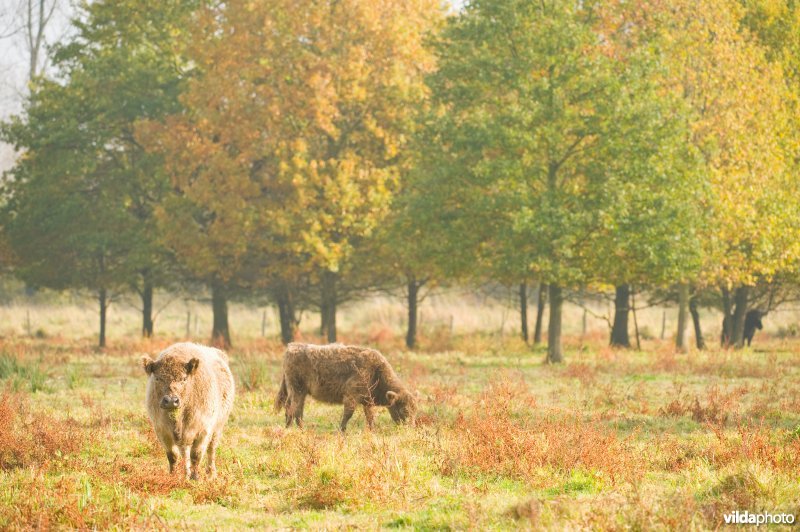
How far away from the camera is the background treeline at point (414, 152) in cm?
2509

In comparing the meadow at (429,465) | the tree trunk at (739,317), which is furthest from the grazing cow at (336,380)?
the tree trunk at (739,317)

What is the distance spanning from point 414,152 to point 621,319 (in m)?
11.0

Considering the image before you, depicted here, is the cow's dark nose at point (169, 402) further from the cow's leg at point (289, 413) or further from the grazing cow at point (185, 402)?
the cow's leg at point (289, 413)

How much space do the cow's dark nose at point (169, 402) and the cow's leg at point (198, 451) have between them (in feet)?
3.23

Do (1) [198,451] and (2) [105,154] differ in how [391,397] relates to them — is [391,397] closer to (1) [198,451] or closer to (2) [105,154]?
(1) [198,451]

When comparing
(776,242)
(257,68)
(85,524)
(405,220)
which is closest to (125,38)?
(257,68)

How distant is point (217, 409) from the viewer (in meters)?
10.8

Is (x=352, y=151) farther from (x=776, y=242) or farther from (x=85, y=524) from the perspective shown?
(x=85, y=524)

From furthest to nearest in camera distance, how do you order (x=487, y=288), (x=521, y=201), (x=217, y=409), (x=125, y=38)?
(x=487, y=288) < (x=125, y=38) < (x=521, y=201) < (x=217, y=409)

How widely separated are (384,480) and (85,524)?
10.4ft

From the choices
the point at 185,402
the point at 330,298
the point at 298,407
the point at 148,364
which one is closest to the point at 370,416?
the point at 298,407

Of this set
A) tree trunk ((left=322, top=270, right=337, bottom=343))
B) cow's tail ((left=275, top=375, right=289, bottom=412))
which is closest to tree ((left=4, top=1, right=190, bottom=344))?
tree trunk ((left=322, top=270, right=337, bottom=343))

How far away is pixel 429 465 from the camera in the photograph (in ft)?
35.8

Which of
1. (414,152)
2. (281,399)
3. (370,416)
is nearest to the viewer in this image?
(370,416)
